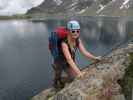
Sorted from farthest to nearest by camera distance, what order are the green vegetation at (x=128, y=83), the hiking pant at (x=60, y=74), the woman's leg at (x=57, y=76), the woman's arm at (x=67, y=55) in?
1. the woman's leg at (x=57, y=76)
2. the hiking pant at (x=60, y=74)
3. the woman's arm at (x=67, y=55)
4. the green vegetation at (x=128, y=83)

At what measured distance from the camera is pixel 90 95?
8.03m

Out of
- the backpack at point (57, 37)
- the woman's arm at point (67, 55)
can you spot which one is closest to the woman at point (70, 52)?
the woman's arm at point (67, 55)

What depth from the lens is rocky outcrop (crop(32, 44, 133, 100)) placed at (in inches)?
315

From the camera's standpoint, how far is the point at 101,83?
8328mm

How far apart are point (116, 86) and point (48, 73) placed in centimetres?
7506

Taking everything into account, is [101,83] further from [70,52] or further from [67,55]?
[70,52]

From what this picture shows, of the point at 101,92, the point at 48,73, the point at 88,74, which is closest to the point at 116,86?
the point at 101,92

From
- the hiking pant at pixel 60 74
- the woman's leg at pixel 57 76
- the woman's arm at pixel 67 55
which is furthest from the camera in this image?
the woman's leg at pixel 57 76

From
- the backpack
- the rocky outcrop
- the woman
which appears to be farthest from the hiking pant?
the rocky outcrop

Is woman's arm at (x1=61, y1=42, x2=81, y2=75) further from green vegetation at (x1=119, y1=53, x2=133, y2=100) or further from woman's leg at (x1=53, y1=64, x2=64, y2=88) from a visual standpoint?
woman's leg at (x1=53, y1=64, x2=64, y2=88)

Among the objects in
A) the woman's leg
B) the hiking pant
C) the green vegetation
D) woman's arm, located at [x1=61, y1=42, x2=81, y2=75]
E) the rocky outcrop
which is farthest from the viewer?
the woman's leg

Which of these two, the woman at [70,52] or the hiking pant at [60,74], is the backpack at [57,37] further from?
the hiking pant at [60,74]

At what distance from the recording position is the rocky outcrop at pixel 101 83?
799cm

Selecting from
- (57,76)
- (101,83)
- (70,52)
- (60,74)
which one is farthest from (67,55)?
(57,76)
